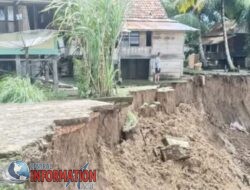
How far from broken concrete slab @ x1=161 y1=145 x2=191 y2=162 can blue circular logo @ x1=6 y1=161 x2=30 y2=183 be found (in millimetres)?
5378

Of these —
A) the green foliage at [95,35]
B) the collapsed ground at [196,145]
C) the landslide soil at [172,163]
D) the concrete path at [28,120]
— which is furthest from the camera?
the green foliage at [95,35]

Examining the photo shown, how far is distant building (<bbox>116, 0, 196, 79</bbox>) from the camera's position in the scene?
2009 centimetres

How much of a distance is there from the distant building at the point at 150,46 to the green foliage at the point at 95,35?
10.8 m

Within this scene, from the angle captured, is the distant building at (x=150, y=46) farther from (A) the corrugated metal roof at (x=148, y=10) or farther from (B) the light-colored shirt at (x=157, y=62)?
(B) the light-colored shirt at (x=157, y=62)

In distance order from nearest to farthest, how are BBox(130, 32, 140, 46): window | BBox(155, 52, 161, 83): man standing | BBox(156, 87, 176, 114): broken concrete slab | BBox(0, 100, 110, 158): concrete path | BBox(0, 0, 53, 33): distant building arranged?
BBox(0, 100, 110, 158): concrete path < BBox(156, 87, 176, 114): broken concrete slab < BBox(0, 0, 53, 33): distant building < BBox(155, 52, 161, 83): man standing < BBox(130, 32, 140, 46): window

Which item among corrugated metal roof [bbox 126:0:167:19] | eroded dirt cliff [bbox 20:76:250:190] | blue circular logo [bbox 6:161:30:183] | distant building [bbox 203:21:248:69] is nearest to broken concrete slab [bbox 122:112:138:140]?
eroded dirt cliff [bbox 20:76:250:190]

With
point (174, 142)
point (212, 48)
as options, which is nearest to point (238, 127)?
point (174, 142)

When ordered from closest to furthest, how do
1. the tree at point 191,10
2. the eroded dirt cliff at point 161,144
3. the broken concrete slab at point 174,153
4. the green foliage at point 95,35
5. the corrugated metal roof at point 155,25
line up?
the eroded dirt cliff at point 161,144, the green foliage at point 95,35, the broken concrete slab at point 174,153, the corrugated metal roof at point 155,25, the tree at point 191,10

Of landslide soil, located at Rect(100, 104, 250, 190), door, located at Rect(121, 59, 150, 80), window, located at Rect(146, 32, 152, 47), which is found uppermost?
window, located at Rect(146, 32, 152, 47)

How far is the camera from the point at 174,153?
29.2ft

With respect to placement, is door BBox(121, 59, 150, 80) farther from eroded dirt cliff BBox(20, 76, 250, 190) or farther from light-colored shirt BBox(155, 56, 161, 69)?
eroded dirt cliff BBox(20, 76, 250, 190)

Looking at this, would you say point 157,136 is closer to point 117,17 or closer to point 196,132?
point 196,132

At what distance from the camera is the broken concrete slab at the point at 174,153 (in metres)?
8.77

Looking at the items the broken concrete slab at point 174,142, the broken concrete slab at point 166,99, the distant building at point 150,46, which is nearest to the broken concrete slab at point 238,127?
the broken concrete slab at point 166,99
